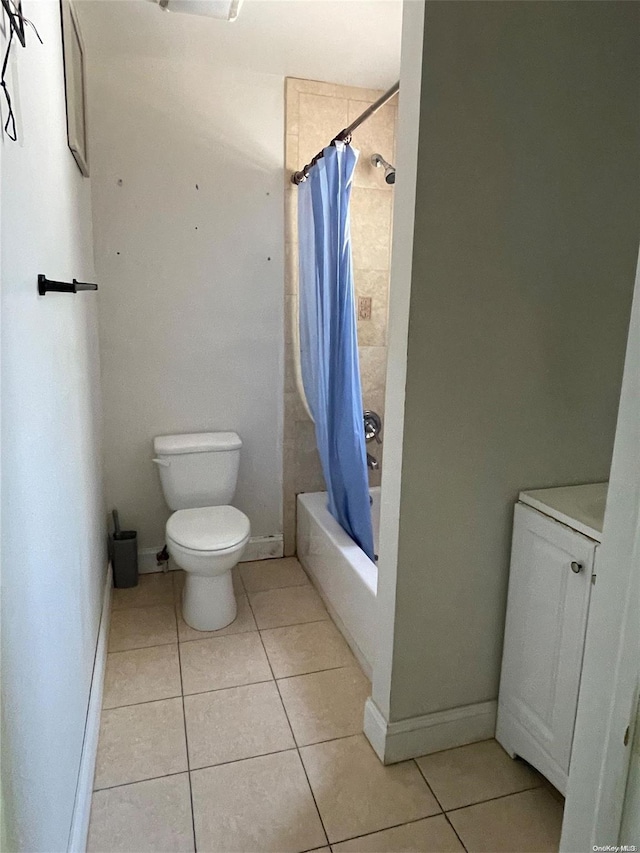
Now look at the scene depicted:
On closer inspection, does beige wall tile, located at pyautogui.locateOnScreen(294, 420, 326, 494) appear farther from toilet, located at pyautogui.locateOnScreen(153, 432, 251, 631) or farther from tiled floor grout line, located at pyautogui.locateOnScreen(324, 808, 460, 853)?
tiled floor grout line, located at pyautogui.locateOnScreen(324, 808, 460, 853)

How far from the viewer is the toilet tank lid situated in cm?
264

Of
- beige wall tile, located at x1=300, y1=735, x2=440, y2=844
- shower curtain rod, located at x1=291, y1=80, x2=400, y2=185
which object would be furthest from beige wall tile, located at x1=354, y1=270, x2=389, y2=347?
beige wall tile, located at x1=300, y1=735, x2=440, y2=844

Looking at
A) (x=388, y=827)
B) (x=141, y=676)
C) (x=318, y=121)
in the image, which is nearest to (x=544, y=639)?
(x=388, y=827)

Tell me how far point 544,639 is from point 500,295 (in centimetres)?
96

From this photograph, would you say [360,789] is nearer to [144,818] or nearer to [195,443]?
[144,818]

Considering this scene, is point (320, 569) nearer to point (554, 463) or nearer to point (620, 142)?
point (554, 463)

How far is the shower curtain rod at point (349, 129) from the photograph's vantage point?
6.15 ft

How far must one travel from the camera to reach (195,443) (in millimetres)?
2682

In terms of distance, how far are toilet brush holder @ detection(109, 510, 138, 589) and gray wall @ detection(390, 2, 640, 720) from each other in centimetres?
151

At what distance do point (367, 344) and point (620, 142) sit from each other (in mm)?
1517

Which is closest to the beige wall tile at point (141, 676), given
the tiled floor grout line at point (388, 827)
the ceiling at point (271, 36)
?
the tiled floor grout line at point (388, 827)

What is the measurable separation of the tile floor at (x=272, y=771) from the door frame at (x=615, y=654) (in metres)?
0.99

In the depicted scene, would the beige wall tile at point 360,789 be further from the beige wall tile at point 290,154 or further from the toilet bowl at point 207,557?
the beige wall tile at point 290,154

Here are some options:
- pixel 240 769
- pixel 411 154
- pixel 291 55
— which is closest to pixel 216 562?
pixel 240 769
